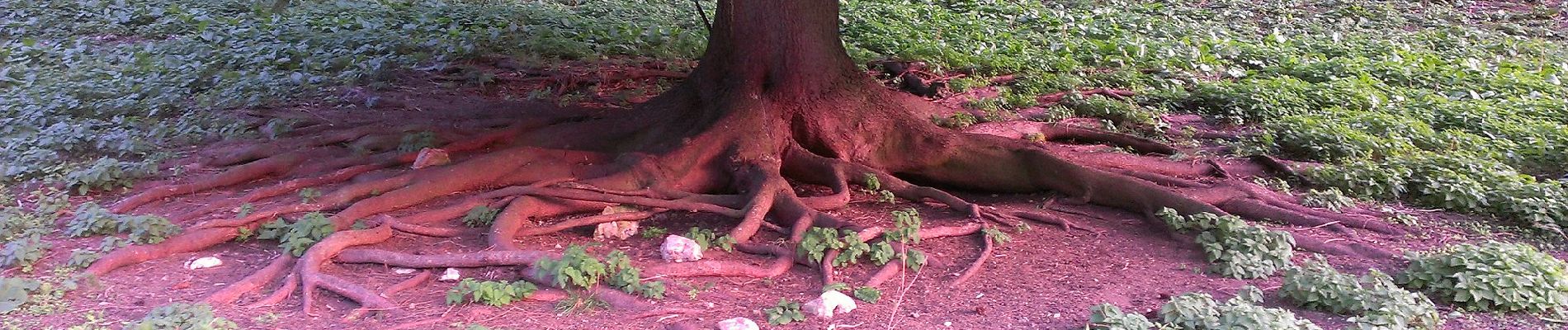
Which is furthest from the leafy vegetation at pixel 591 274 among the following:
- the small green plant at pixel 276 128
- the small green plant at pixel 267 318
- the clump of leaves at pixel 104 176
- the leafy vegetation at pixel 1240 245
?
the small green plant at pixel 276 128

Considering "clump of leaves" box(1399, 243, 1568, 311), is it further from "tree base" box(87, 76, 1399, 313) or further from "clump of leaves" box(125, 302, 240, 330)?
"clump of leaves" box(125, 302, 240, 330)

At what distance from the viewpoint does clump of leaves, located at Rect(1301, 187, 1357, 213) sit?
563cm

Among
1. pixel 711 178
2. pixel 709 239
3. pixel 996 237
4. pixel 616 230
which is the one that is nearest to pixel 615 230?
pixel 616 230

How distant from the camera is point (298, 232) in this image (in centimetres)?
464

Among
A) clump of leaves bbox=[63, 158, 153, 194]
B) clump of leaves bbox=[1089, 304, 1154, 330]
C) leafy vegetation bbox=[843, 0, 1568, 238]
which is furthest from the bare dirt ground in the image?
leafy vegetation bbox=[843, 0, 1568, 238]

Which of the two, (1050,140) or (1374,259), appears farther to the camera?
(1050,140)

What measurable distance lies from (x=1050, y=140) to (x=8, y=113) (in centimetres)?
668

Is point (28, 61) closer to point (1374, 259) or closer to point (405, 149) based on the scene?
point (405, 149)

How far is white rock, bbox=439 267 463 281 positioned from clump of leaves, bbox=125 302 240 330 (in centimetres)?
80

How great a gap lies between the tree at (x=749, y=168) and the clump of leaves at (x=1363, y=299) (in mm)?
738

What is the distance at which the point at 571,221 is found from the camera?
5094mm

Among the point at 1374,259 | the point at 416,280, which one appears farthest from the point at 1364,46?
the point at 416,280

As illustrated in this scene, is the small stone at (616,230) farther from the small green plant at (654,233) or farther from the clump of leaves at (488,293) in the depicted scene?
the clump of leaves at (488,293)

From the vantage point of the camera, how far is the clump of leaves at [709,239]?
15.7ft
